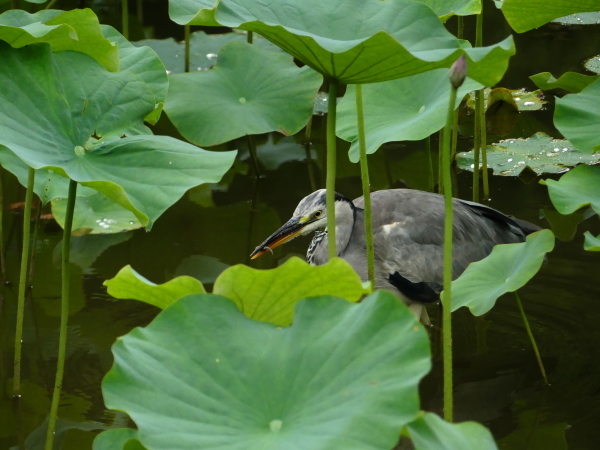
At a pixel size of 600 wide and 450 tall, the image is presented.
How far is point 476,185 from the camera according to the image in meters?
4.77

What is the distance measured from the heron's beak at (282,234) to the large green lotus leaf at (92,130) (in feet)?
5.21

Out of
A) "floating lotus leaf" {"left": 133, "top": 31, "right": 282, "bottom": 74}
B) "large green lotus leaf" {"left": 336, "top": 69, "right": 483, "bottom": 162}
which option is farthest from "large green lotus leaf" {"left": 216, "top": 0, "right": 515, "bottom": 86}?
"floating lotus leaf" {"left": 133, "top": 31, "right": 282, "bottom": 74}

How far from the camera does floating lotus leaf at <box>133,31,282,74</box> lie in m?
6.46

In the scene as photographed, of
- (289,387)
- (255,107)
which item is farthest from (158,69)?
(289,387)

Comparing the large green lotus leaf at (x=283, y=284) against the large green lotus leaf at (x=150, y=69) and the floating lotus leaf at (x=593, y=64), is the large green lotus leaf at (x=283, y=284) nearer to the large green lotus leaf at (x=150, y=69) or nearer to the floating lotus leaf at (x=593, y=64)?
the large green lotus leaf at (x=150, y=69)

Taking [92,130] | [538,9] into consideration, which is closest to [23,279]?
[92,130]

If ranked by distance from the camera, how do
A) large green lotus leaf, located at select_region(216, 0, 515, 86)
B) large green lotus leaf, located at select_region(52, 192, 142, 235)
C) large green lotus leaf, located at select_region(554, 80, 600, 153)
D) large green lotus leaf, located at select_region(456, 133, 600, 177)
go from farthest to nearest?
large green lotus leaf, located at select_region(456, 133, 600, 177) < large green lotus leaf, located at select_region(52, 192, 142, 235) < large green lotus leaf, located at select_region(554, 80, 600, 153) < large green lotus leaf, located at select_region(216, 0, 515, 86)

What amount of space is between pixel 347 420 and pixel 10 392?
2.23 metres

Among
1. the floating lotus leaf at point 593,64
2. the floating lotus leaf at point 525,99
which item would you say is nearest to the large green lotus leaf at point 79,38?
the floating lotus leaf at point 525,99

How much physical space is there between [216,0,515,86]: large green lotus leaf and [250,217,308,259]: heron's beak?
1.55 metres

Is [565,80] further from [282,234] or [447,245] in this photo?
[447,245]

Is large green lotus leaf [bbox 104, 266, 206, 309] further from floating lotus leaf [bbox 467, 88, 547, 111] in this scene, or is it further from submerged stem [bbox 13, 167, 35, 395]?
floating lotus leaf [bbox 467, 88, 547, 111]

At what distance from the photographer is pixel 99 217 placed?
4.62 m

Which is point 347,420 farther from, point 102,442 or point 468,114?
point 468,114
